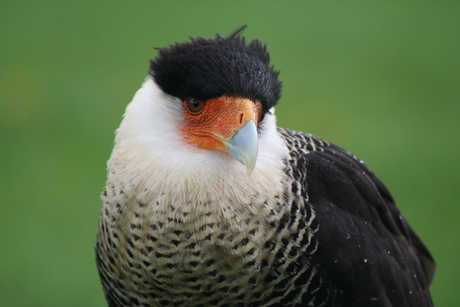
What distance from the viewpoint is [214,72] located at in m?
2.69

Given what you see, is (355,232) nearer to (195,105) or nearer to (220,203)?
(220,203)

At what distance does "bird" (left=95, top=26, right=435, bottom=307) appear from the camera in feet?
8.96

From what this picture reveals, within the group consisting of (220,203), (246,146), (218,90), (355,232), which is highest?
(218,90)

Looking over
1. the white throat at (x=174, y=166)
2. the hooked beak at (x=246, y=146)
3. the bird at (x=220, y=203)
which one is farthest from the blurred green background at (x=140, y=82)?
the hooked beak at (x=246, y=146)

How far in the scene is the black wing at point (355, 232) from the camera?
10.0ft

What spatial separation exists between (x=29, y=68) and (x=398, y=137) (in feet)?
14.7

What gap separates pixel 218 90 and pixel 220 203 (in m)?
0.50

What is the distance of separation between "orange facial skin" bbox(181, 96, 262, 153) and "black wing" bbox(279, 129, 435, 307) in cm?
56

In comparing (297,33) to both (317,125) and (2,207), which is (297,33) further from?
(2,207)

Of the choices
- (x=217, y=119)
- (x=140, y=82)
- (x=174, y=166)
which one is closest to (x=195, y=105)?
(x=217, y=119)

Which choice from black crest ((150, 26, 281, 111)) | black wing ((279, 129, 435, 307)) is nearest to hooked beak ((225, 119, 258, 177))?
black crest ((150, 26, 281, 111))

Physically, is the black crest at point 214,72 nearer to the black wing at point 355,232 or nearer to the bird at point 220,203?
the bird at point 220,203

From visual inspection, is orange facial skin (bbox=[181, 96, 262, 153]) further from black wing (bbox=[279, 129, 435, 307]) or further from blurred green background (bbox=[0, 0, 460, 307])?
blurred green background (bbox=[0, 0, 460, 307])

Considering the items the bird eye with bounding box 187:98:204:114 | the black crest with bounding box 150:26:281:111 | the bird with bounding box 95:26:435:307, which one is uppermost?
the black crest with bounding box 150:26:281:111
